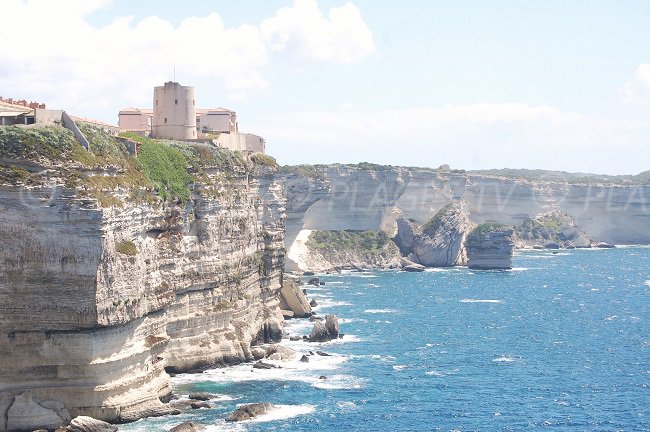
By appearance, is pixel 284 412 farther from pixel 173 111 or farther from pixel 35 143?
pixel 173 111

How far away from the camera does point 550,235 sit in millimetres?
196000

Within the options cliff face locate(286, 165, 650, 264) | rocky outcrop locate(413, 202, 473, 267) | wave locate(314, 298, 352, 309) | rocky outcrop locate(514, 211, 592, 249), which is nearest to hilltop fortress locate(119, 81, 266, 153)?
wave locate(314, 298, 352, 309)

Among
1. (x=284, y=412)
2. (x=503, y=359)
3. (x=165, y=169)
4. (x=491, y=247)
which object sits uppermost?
(x=165, y=169)

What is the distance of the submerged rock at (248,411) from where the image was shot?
53.2 metres

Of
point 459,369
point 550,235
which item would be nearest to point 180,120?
point 459,369

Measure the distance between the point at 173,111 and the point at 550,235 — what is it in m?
134

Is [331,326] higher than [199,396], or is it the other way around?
[331,326]

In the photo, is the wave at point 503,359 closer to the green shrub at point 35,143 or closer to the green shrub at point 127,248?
the green shrub at point 127,248

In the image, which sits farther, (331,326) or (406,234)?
(406,234)

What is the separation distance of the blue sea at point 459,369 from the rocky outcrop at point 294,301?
9.02 feet

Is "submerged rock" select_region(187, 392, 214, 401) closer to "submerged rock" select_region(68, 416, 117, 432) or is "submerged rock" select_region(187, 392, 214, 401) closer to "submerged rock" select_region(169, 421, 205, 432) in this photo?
"submerged rock" select_region(169, 421, 205, 432)

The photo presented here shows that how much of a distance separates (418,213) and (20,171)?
133m

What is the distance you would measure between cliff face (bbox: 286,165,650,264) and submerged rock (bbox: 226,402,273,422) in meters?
88.9

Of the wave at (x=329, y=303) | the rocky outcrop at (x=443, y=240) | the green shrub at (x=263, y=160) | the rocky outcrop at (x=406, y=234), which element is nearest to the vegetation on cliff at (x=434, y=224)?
the rocky outcrop at (x=443, y=240)
